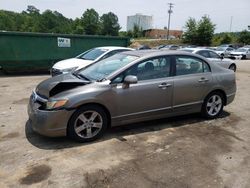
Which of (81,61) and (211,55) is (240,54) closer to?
(211,55)

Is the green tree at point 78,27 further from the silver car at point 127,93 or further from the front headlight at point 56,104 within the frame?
the front headlight at point 56,104

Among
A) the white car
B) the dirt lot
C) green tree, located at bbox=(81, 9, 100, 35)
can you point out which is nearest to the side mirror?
the dirt lot

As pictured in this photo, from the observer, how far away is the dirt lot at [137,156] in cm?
377

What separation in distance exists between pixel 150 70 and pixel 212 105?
5.93 ft

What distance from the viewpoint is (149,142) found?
499 centimetres

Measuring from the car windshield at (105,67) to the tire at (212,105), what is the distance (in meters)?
1.92

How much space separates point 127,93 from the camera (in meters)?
5.09

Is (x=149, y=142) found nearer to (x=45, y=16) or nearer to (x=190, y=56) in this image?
(x=190, y=56)

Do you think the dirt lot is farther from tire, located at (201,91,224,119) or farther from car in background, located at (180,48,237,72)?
car in background, located at (180,48,237,72)

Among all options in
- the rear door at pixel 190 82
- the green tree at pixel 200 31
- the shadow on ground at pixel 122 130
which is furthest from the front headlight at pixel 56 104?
the green tree at pixel 200 31

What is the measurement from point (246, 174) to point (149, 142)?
160 centimetres

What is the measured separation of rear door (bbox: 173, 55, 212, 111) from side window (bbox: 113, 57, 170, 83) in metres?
0.25

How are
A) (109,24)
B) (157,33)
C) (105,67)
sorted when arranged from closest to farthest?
(105,67), (109,24), (157,33)

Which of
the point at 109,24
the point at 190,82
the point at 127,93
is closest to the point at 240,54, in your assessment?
the point at 190,82
